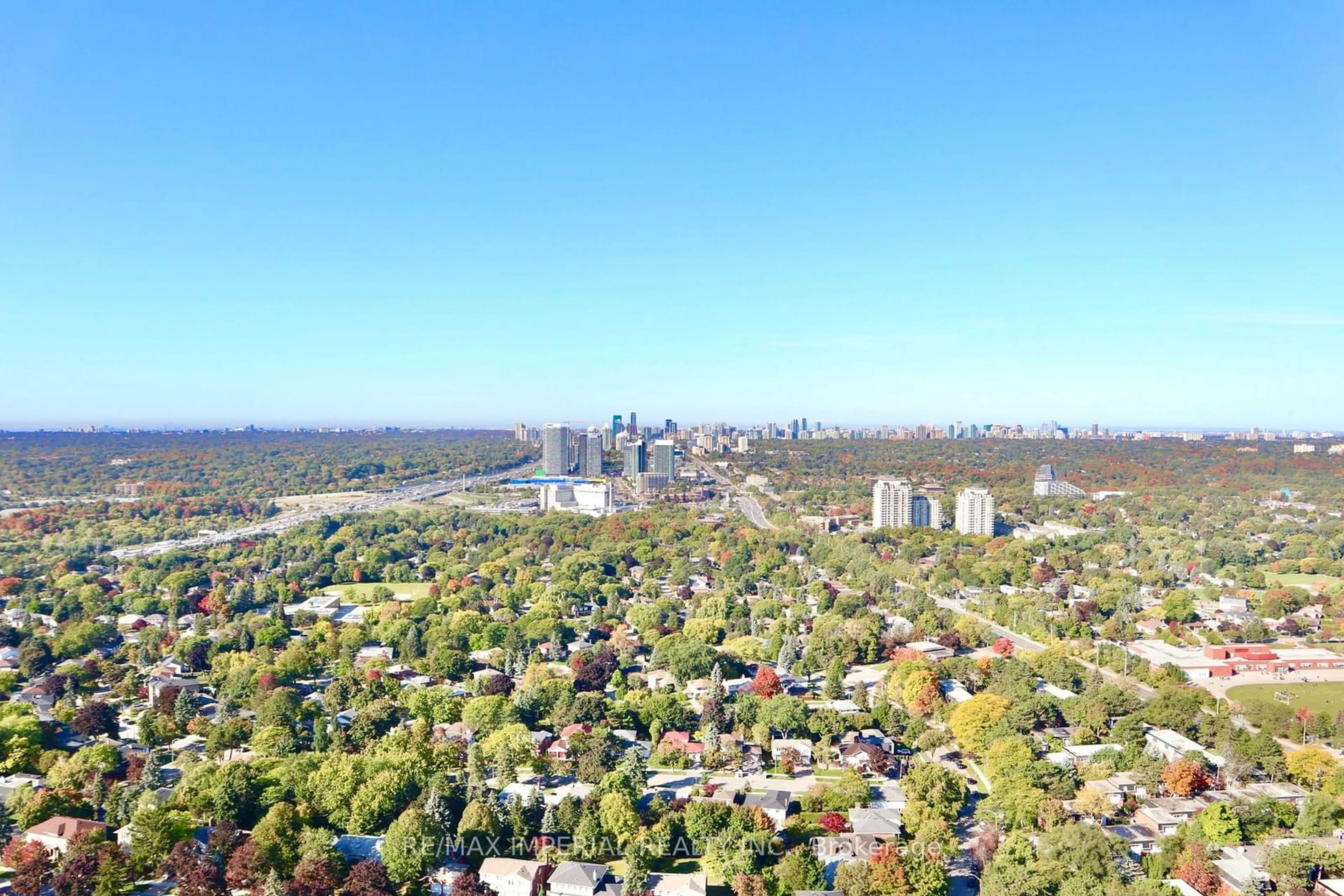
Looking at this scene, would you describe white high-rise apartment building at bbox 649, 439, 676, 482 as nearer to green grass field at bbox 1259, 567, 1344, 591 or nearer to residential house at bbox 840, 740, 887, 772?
green grass field at bbox 1259, 567, 1344, 591

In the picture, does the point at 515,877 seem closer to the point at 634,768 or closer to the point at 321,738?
the point at 634,768

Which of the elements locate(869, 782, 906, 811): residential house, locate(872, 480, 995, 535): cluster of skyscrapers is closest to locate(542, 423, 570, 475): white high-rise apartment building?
locate(872, 480, 995, 535): cluster of skyscrapers

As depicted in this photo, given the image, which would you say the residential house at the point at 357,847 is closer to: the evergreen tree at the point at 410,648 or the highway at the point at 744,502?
the evergreen tree at the point at 410,648

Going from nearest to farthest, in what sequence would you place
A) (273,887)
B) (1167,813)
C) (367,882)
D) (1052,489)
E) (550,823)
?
1. (273,887)
2. (367,882)
3. (550,823)
4. (1167,813)
5. (1052,489)

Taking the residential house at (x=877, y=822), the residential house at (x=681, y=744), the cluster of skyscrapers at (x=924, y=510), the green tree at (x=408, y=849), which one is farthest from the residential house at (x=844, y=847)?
the cluster of skyscrapers at (x=924, y=510)

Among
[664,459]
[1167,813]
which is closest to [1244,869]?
[1167,813]

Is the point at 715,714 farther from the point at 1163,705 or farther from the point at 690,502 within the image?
the point at 690,502

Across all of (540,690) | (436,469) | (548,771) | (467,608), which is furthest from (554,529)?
(436,469)
